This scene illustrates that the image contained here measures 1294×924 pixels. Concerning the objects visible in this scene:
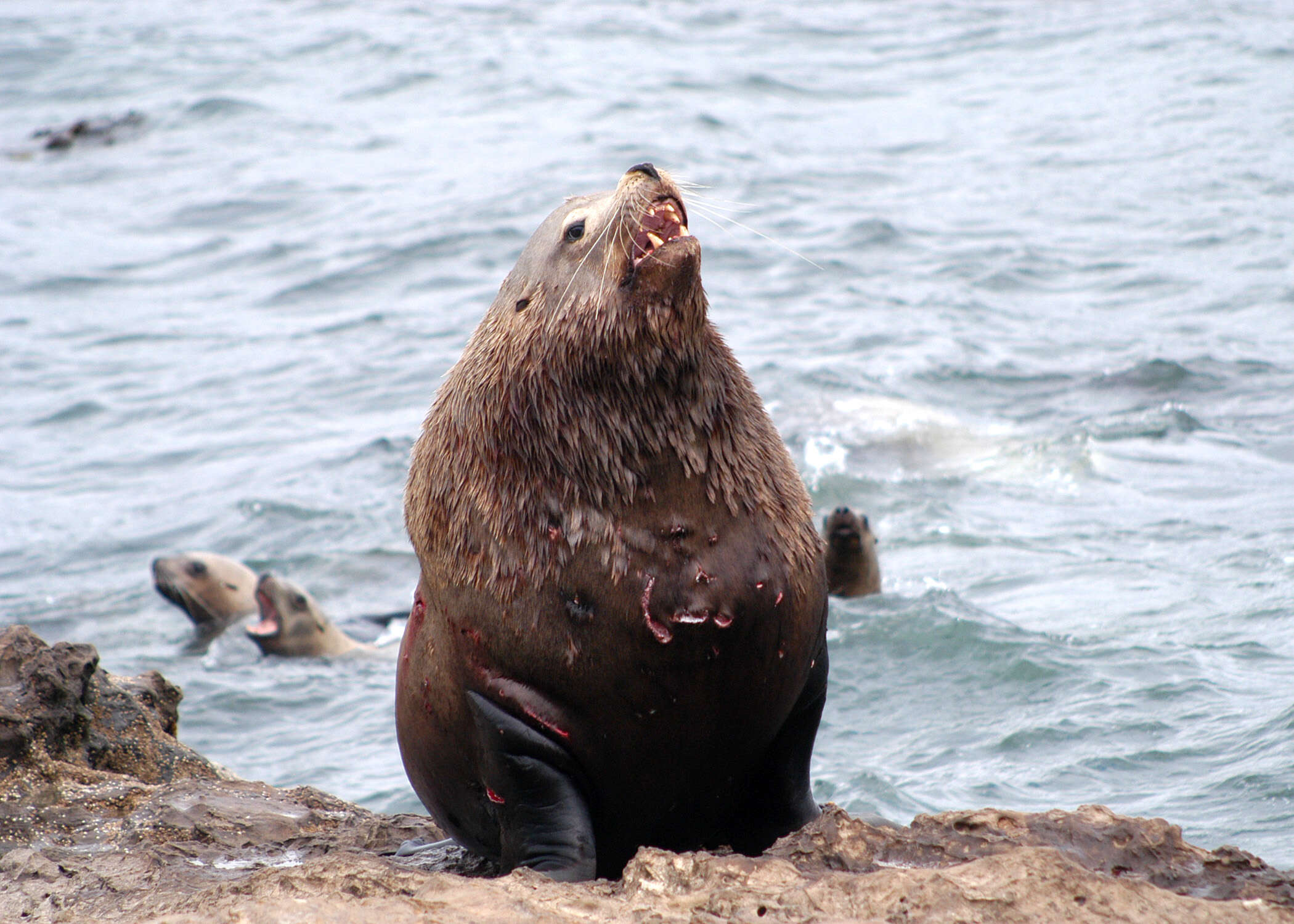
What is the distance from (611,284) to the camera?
3.70 meters

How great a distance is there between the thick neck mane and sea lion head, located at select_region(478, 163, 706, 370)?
2cm

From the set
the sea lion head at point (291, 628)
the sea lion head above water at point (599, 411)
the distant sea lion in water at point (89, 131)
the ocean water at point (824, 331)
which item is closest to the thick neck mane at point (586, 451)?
the sea lion head above water at point (599, 411)

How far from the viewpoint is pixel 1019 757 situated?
6414mm

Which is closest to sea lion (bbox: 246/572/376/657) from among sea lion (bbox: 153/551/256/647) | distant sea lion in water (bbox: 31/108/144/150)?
sea lion (bbox: 153/551/256/647)

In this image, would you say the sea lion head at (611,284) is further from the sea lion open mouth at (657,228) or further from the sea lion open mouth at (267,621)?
the sea lion open mouth at (267,621)

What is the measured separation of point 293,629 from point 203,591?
3.28 ft

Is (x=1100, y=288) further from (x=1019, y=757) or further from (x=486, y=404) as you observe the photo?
(x=486, y=404)

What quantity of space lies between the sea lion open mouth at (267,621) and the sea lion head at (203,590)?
1.95 feet

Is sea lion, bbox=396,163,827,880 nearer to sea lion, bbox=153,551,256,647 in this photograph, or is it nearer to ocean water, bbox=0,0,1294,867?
ocean water, bbox=0,0,1294,867

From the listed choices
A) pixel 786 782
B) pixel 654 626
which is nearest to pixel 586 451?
pixel 654 626

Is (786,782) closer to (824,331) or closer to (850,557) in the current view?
(850,557)

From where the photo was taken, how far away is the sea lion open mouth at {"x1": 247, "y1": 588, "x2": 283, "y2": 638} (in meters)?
9.63

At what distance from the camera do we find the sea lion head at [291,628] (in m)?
9.65

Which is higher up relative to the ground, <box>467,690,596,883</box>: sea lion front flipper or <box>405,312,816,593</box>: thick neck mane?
<box>405,312,816,593</box>: thick neck mane
